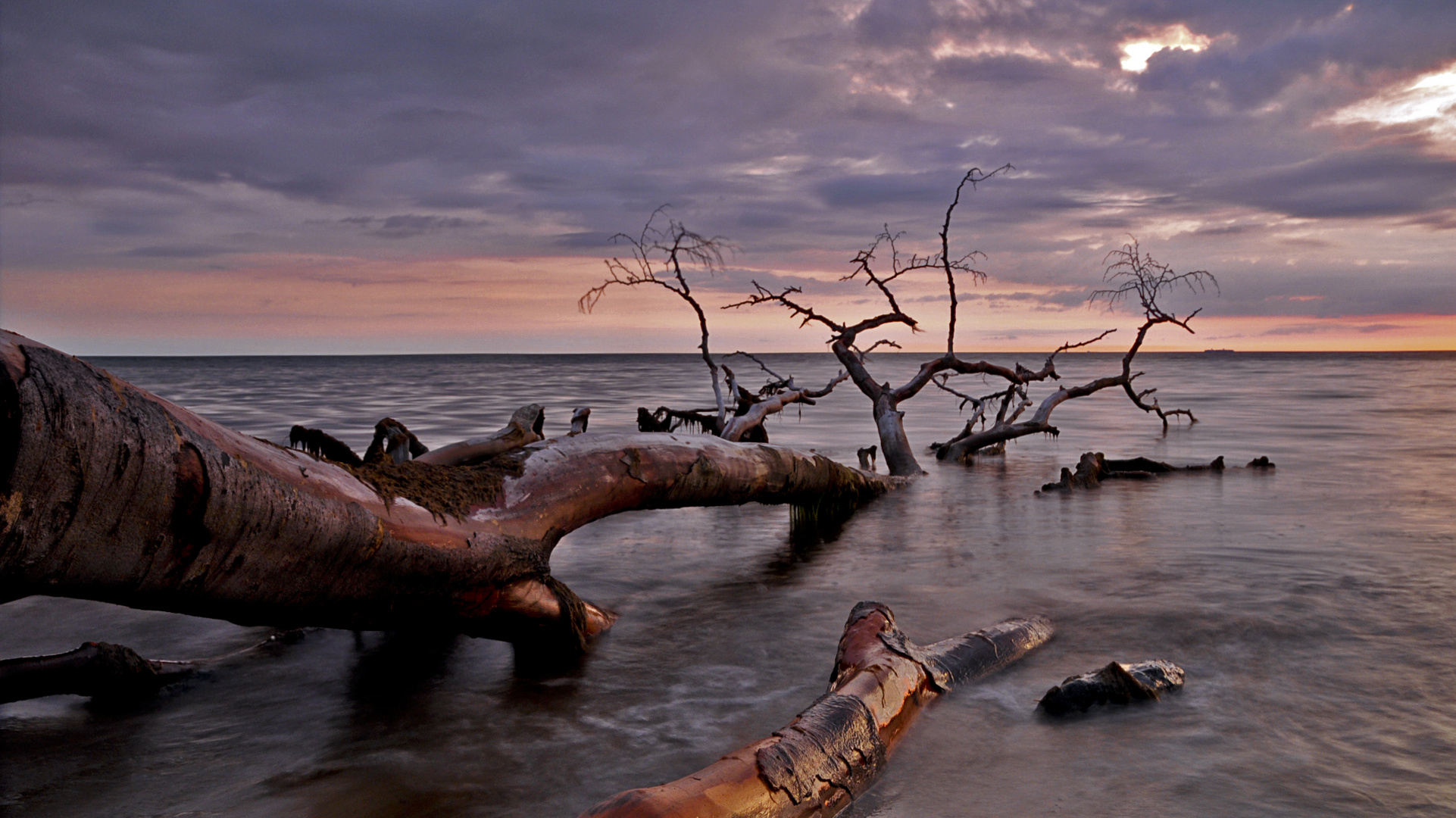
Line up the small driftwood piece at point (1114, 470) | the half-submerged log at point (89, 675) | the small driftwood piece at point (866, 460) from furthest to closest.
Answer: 1. the small driftwood piece at point (866, 460)
2. the small driftwood piece at point (1114, 470)
3. the half-submerged log at point (89, 675)

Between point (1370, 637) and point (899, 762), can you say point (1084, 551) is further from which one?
point (899, 762)

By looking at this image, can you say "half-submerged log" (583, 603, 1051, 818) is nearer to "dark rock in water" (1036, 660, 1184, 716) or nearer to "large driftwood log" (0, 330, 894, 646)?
"dark rock in water" (1036, 660, 1184, 716)

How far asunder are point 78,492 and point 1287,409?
32574 mm

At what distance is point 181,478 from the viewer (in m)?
2.97

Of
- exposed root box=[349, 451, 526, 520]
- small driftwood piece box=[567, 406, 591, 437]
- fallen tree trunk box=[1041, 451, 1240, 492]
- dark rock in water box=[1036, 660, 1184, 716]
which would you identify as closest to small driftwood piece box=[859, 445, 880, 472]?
fallen tree trunk box=[1041, 451, 1240, 492]

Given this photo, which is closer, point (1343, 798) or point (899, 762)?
point (1343, 798)

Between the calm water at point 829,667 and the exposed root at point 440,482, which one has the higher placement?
the exposed root at point 440,482

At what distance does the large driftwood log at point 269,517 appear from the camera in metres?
2.65

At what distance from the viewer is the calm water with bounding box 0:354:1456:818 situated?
338cm

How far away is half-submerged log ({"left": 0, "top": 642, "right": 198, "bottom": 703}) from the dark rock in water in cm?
444

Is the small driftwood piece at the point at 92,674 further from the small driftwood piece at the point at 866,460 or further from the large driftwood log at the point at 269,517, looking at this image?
the small driftwood piece at the point at 866,460

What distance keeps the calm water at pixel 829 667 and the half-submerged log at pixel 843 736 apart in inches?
4.7

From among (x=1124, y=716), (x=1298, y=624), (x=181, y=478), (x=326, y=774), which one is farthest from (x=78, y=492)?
(x=1298, y=624)

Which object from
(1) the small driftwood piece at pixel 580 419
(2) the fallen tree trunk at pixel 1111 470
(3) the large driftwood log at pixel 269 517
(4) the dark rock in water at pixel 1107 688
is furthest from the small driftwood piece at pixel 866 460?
(4) the dark rock in water at pixel 1107 688
